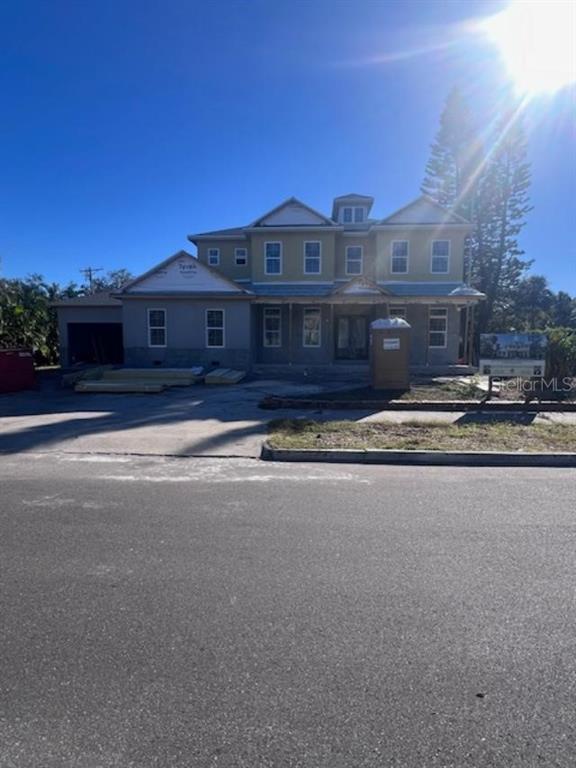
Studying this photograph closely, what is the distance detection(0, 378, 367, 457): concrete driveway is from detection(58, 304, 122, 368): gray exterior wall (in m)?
9.67

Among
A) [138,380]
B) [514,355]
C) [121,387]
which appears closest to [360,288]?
[514,355]

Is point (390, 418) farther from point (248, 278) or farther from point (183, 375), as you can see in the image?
point (248, 278)

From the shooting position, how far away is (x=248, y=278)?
2544cm

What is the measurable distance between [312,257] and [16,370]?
555 inches

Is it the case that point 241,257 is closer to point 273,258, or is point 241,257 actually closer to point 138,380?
point 273,258

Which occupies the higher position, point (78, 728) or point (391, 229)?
point (391, 229)

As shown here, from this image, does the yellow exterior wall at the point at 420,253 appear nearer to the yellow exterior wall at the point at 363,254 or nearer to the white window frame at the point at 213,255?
the yellow exterior wall at the point at 363,254

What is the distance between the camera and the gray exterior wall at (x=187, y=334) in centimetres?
2062

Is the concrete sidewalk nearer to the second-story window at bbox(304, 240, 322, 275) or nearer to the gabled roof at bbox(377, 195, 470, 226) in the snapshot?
the second-story window at bbox(304, 240, 322, 275)

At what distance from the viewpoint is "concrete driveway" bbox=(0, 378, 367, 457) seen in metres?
8.24

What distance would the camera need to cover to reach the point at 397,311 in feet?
74.9

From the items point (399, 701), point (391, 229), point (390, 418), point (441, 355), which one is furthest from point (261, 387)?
point (399, 701)

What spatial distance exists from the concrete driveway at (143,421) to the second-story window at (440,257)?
1171 centimetres

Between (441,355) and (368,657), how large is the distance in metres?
21.1
